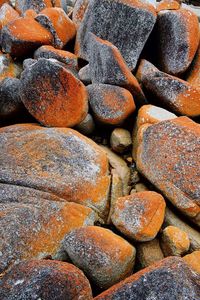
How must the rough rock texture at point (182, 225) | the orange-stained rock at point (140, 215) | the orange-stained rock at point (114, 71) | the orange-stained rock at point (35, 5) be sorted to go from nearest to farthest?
the orange-stained rock at point (140, 215) < the rough rock texture at point (182, 225) < the orange-stained rock at point (114, 71) < the orange-stained rock at point (35, 5)

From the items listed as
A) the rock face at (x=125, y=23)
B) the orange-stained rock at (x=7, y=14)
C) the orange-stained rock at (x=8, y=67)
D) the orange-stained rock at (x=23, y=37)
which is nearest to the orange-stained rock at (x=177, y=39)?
the rock face at (x=125, y=23)

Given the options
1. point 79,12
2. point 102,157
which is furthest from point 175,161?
point 79,12

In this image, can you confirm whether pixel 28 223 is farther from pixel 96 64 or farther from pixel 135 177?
pixel 96 64

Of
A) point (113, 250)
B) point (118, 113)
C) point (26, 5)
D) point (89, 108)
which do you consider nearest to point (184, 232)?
point (113, 250)

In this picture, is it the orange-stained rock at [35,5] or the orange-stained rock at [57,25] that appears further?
the orange-stained rock at [35,5]

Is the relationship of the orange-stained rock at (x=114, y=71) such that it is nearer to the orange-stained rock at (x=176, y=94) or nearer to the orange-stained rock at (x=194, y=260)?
the orange-stained rock at (x=176, y=94)

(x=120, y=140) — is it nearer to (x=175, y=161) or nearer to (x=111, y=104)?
(x=111, y=104)

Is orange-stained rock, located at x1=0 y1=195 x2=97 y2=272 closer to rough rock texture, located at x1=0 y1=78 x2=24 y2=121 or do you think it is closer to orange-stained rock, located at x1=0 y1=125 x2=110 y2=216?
orange-stained rock, located at x1=0 y1=125 x2=110 y2=216
